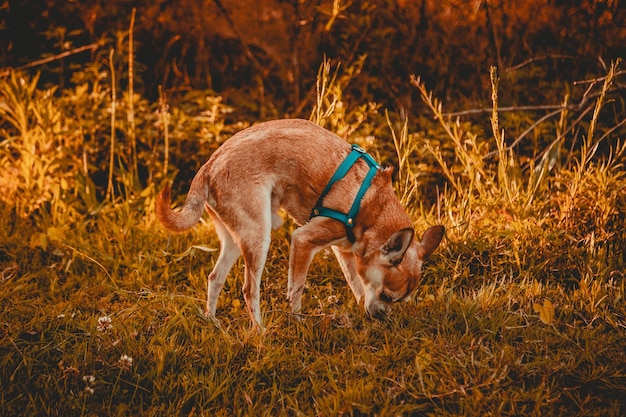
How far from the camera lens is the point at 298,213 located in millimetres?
3621

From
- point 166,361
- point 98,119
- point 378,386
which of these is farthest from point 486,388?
point 98,119

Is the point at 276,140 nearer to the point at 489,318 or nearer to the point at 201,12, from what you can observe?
the point at 489,318

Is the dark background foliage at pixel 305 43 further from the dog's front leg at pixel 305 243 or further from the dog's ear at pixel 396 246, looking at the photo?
the dog's ear at pixel 396 246

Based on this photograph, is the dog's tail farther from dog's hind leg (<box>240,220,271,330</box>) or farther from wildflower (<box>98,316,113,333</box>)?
wildflower (<box>98,316,113,333</box>)

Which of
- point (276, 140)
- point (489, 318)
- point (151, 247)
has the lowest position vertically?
point (151, 247)

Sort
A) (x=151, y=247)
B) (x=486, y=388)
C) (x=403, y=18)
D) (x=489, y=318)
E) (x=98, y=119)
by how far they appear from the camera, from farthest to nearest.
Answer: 1. (x=403, y=18)
2. (x=98, y=119)
3. (x=151, y=247)
4. (x=489, y=318)
5. (x=486, y=388)

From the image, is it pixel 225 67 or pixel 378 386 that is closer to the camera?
pixel 378 386

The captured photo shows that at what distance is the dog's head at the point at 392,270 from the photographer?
337cm

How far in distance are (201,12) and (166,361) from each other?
17.7ft

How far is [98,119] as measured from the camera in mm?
5477

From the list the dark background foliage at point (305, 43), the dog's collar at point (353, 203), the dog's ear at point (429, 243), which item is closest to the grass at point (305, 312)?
the dog's ear at point (429, 243)

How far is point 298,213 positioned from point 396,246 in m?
0.73

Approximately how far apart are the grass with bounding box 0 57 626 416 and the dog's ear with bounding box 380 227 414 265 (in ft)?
1.31

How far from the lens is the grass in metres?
2.79
